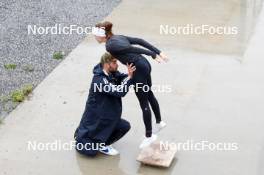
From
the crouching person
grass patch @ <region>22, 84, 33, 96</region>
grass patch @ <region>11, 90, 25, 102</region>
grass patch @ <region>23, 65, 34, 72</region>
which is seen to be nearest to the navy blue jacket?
the crouching person

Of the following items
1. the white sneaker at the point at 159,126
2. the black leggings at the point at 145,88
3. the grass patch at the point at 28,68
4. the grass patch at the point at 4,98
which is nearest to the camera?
the black leggings at the point at 145,88

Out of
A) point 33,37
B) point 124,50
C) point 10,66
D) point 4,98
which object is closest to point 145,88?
point 124,50

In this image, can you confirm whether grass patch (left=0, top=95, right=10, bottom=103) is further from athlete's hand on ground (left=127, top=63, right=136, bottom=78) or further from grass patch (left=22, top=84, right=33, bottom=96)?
athlete's hand on ground (left=127, top=63, right=136, bottom=78)

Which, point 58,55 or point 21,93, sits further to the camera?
point 58,55

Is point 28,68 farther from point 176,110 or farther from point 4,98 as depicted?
point 176,110

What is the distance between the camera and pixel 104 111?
638 cm

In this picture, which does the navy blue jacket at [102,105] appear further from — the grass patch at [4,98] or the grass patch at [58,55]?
the grass patch at [58,55]

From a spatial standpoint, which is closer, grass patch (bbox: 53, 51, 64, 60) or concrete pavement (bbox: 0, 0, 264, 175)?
concrete pavement (bbox: 0, 0, 264, 175)

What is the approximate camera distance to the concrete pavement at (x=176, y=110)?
21.2 feet

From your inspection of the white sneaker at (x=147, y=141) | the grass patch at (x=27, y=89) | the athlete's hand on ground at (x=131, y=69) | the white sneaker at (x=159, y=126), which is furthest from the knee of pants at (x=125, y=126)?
the grass patch at (x=27, y=89)

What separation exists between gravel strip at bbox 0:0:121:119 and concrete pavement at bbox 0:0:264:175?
0.87ft

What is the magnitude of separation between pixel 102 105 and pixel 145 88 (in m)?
0.53

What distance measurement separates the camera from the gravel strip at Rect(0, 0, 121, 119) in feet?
27.2

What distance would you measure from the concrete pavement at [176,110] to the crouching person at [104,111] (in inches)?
7.1
